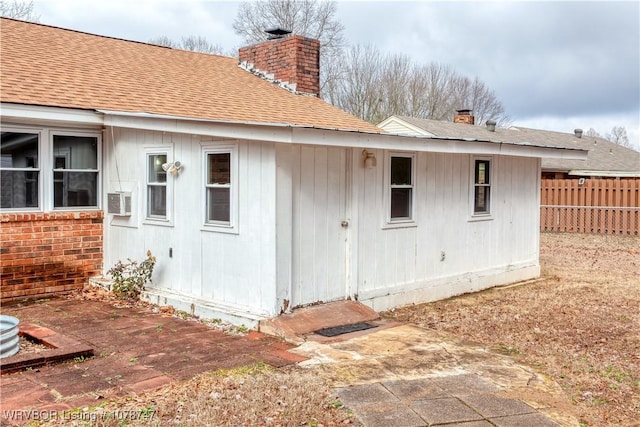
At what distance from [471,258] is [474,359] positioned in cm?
413

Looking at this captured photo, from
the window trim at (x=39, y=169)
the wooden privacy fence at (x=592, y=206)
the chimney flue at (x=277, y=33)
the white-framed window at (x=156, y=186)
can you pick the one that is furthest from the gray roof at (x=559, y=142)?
the window trim at (x=39, y=169)

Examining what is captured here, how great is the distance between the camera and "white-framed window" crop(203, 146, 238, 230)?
23.5 ft

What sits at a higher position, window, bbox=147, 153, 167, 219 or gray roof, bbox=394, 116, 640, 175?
gray roof, bbox=394, 116, 640, 175

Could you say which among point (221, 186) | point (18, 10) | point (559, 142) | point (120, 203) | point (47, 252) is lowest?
point (47, 252)

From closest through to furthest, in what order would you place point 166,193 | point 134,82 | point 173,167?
point 173,167, point 166,193, point 134,82

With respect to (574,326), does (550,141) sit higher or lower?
higher

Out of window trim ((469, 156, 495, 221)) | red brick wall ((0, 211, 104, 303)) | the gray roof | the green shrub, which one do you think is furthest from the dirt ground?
the gray roof

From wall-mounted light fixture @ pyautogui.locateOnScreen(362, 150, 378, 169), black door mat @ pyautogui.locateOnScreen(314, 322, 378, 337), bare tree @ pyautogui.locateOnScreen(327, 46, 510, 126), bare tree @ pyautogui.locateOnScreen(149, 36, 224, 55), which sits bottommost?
black door mat @ pyautogui.locateOnScreen(314, 322, 378, 337)

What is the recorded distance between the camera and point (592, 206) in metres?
19.7

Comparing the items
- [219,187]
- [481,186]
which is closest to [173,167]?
[219,187]

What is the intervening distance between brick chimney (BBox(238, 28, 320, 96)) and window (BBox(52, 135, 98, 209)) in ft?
14.2

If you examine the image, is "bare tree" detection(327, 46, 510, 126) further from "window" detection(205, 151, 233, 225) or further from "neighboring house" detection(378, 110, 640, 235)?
"window" detection(205, 151, 233, 225)

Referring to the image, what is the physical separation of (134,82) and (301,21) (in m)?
25.5

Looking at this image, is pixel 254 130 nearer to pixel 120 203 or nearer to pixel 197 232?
pixel 197 232
